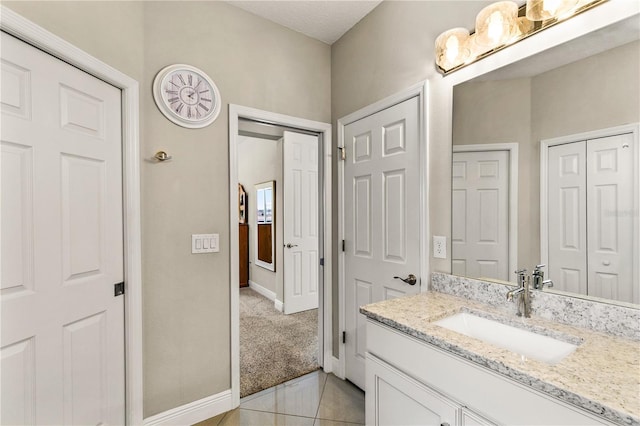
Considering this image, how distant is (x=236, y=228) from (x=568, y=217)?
1.80m

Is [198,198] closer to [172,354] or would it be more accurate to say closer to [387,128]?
[172,354]

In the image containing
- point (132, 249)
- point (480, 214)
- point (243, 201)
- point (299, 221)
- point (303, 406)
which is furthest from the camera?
point (243, 201)

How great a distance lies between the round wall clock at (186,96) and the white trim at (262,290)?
3179 millimetres

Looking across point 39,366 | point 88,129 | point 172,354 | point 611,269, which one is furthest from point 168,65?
point 611,269

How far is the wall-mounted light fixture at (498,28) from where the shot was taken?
119 centimetres

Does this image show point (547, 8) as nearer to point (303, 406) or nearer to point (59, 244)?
point (59, 244)

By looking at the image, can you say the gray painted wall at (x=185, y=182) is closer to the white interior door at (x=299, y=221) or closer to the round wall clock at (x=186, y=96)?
the round wall clock at (x=186, y=96)

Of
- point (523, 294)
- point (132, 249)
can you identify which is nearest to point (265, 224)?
point (132, 249)

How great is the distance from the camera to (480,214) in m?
1.50

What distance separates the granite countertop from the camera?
72cm

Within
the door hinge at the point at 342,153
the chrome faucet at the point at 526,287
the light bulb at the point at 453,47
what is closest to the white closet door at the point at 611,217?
the chrome faucet at the point at 526,287

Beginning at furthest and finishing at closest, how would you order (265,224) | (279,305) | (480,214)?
1. (265,224)
2. (279,305)
3. (480,214)

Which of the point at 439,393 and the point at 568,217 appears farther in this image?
the point at 568,217

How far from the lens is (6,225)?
1.12 metres
